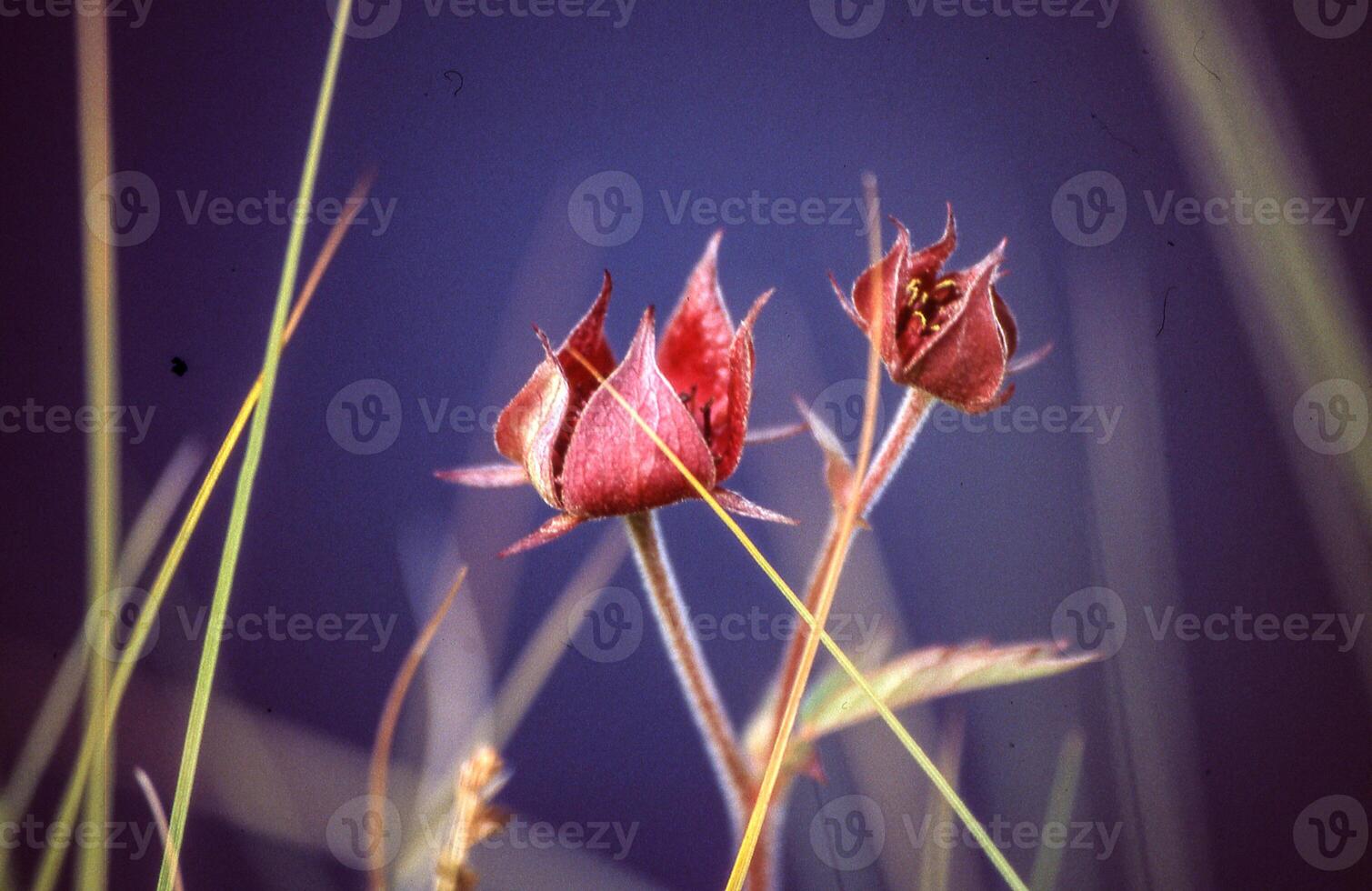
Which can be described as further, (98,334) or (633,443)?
(98,334)

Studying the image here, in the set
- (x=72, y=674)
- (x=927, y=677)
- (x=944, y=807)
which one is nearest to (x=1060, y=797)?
(x=944, y=807)

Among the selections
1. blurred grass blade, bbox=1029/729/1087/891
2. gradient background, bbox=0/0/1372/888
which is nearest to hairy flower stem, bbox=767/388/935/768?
gradient background, bbox=0/0/1372/888

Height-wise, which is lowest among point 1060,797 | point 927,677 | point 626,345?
point 1060,797

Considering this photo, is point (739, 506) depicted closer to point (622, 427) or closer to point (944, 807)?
point (622, 427)

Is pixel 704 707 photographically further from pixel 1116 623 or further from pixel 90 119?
pixel 90 119

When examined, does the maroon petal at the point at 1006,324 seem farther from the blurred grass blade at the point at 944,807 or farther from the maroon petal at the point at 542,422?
the blurred grass blade at the point at 944,807

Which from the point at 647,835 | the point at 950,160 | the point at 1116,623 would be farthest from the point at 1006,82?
the point at 647,835

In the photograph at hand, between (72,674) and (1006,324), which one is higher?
(1006,324)
